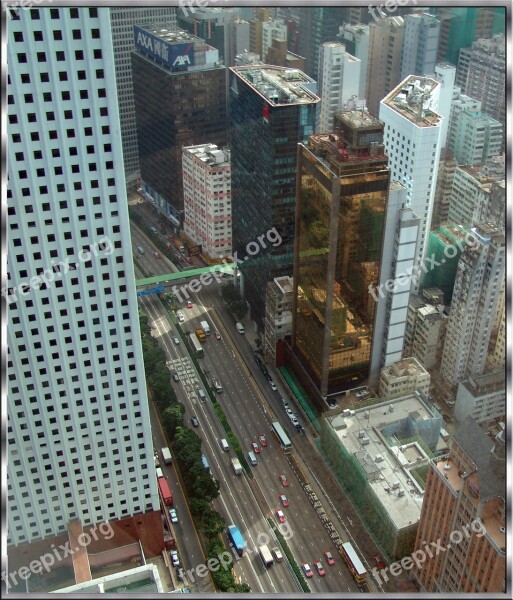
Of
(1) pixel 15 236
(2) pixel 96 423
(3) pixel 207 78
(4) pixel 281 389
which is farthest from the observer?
(3) pixel 207 78

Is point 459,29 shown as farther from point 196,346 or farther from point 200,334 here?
point 196,346

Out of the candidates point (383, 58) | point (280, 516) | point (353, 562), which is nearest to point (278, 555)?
point (280, 516)

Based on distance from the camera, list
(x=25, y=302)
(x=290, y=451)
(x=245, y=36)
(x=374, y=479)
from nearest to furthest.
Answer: (x=25, y=302) → (x=374, y=479) → (x=290, y=451) → (x=245, y=36)

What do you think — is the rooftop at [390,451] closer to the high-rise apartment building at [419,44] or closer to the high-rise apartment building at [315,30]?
the high-rise apartment building at [315,30]

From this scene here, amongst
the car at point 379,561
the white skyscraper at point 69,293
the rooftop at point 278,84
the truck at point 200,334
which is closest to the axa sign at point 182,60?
the rooftop at point 278,84

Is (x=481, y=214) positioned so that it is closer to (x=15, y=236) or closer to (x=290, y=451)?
(x=290, y=451)

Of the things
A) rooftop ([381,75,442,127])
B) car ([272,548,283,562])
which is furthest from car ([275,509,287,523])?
rooftop ([381,75,442,127])

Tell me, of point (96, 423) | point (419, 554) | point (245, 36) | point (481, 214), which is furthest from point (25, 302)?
point (245, 36)
